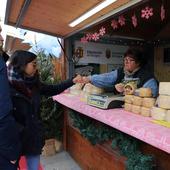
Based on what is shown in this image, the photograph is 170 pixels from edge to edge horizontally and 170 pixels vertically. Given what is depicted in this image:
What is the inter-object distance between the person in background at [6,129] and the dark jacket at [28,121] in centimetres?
35

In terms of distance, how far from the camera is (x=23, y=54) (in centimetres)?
254

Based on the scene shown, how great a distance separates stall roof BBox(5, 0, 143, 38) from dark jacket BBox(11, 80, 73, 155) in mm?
1010

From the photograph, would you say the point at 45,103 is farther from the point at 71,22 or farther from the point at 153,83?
the point at 153,83

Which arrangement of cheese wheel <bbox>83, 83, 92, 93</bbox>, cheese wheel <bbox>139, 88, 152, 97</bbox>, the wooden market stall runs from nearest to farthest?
the wooden market stall < cheese wheel <bbox>139, 88, 152, 97</bbox> < cheese wheel <bbox>83, 83, 92, 93</bbox>

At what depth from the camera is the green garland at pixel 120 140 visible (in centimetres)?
230

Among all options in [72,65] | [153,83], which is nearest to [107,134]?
[153,83]

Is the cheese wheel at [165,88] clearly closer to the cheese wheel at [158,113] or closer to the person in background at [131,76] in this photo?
the cheese wheel at [158,113]

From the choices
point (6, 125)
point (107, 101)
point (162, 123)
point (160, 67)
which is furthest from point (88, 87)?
point (160, 67)

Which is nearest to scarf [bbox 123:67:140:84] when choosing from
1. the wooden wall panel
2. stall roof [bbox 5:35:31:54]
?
the wooden wall panel

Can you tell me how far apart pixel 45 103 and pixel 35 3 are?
6.54ft

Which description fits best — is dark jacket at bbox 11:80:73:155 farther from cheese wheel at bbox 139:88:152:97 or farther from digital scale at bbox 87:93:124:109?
cheese wheel at bbox 139:88:152:97

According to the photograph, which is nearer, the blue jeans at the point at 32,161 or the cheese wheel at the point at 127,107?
the cheese wheel at the point at 127,107

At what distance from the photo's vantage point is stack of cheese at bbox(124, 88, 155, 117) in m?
2.32

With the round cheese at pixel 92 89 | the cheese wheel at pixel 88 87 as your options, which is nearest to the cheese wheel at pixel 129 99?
the round cheese at pixel 92 89
